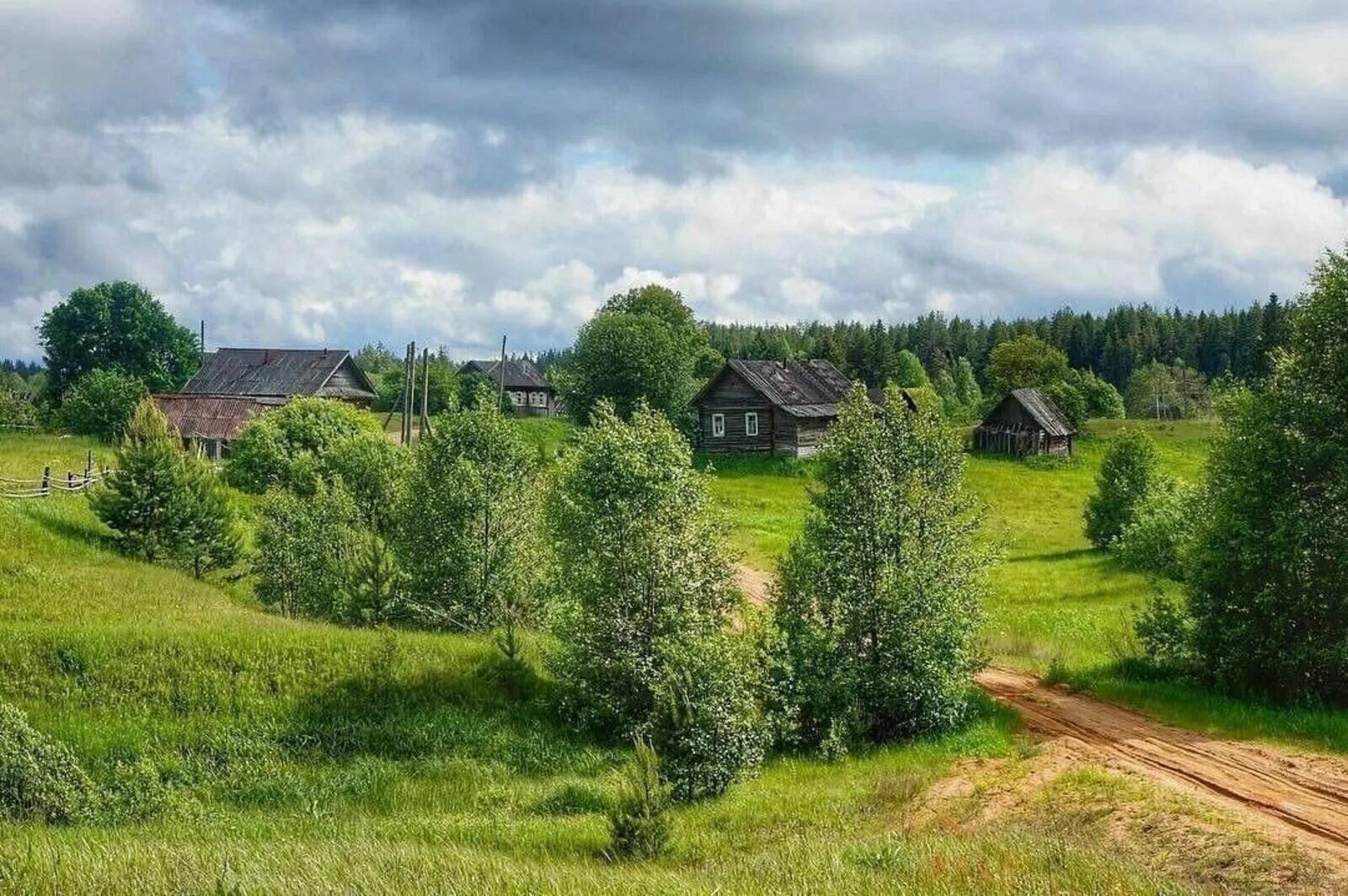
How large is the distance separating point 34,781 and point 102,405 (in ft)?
194

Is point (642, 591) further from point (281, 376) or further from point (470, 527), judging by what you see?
point (281, 376)

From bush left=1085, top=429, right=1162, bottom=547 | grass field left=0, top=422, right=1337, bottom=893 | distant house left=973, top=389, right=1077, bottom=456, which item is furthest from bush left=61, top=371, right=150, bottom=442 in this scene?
distant house left=973, top=389, right=1077, bottom=456

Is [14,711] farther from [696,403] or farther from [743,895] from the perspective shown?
[696,403]

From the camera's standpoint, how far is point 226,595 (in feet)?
103

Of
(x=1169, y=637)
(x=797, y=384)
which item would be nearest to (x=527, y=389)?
(x=797, y=384)

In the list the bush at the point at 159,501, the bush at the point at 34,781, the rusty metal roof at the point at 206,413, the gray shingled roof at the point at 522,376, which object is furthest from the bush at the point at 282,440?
the gray shingled roof at the point at 522,376

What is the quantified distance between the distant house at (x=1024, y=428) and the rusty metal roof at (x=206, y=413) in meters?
48.1

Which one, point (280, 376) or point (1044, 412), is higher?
point (280, 376)

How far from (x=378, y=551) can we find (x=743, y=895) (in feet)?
63.3

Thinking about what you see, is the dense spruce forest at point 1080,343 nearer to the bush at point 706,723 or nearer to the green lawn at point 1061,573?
the green lawn at point 1061,573

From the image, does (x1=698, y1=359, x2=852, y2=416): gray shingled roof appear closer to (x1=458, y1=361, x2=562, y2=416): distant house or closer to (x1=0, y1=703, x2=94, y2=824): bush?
(x1=458, y1=361, x2=562, y2=416): distant house

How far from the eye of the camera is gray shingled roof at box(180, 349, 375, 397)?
76438 mm

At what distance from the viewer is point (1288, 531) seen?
21781 mm

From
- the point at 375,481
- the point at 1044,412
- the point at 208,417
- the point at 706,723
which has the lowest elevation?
the point at 706,723
